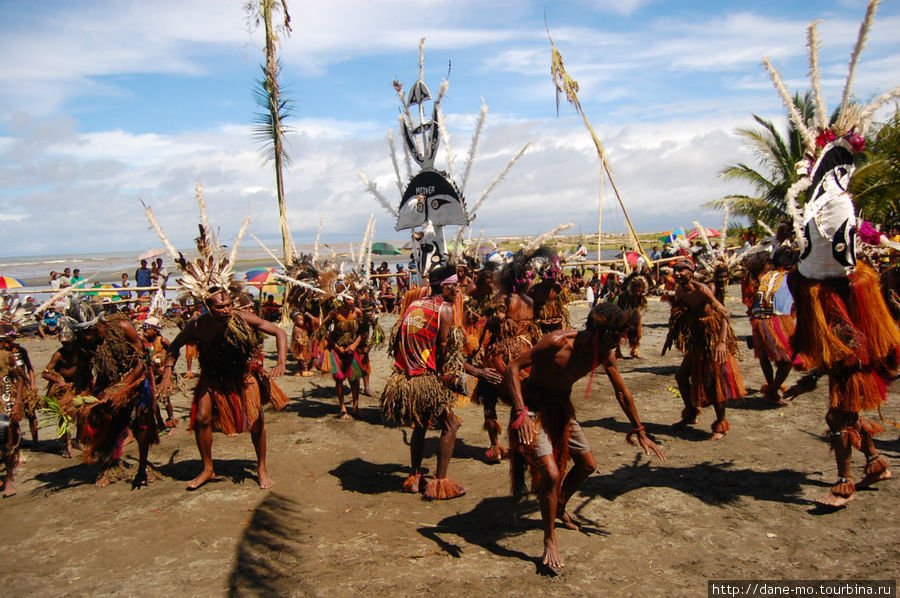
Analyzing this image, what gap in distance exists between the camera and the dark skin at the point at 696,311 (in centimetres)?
622

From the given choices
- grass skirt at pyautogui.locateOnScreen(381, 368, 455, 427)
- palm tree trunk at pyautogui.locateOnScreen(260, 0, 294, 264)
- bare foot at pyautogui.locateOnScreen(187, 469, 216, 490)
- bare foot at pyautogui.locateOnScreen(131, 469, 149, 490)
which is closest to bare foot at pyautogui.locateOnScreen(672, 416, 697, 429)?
grass skirt at pyautogui.locateOnScreen(381, 368, 455, 427)

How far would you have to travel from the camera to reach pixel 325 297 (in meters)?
8.85

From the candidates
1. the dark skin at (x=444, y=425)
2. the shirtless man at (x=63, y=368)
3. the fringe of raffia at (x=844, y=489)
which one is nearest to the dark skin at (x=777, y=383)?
the fringe of raffia at (x=844, y=489)

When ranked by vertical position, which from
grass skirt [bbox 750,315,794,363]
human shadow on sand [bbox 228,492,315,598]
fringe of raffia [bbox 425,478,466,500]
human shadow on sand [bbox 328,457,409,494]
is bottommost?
human shadow on sand [bbox 328,457,409,494]

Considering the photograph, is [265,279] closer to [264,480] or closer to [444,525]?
[264,480]

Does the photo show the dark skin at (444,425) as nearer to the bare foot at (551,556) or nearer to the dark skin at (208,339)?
the dark skin at (208,339)

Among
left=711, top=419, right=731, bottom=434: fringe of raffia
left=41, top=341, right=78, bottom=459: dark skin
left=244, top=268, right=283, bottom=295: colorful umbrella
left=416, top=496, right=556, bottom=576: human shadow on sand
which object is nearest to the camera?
left=416, top=496, right=556, bottom=576: human shadow on sand

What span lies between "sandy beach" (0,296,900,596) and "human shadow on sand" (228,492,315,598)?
1 cm

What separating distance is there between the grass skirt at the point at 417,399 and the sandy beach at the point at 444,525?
0.70 metres

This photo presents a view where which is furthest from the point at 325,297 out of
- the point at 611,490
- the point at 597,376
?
the point at 611,490

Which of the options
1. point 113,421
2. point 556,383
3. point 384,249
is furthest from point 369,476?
point 384,249

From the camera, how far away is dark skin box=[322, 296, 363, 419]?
7969mm

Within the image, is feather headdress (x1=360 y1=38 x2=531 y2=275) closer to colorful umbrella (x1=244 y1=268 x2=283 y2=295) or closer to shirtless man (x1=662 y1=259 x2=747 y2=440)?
shirtless man (x1=662 y1=259 x2=747 y2=440)

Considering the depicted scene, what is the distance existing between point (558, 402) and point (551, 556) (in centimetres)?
95
